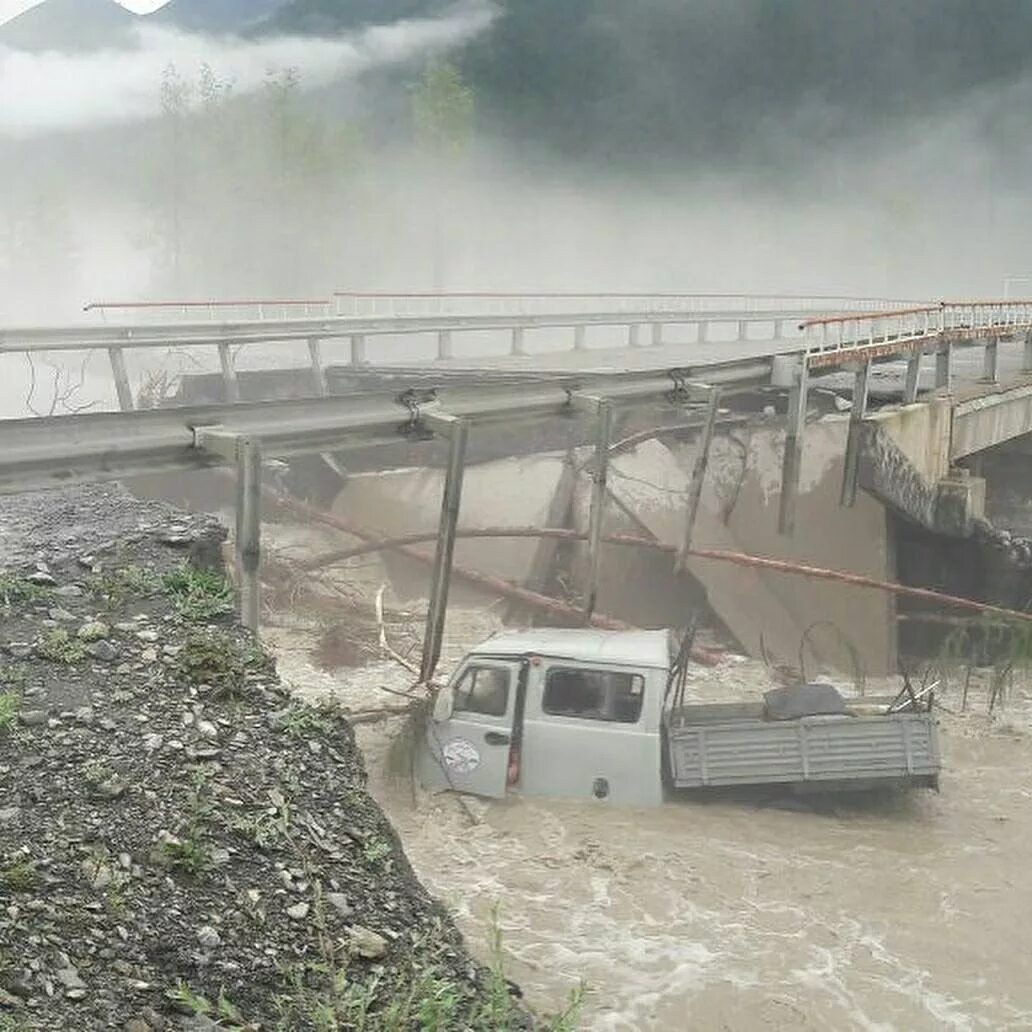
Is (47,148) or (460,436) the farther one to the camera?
(47,148)

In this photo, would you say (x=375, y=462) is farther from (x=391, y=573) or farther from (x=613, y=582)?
(x=613, y=582)

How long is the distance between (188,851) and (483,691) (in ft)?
16.0

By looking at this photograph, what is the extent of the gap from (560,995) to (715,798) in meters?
2.99

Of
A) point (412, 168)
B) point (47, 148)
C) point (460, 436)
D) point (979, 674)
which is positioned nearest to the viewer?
point (460, 436)

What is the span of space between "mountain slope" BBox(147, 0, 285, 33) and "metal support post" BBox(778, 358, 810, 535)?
154 m

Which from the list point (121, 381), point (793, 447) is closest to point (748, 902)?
point (793, 447)

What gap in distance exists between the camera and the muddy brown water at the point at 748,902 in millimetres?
7891

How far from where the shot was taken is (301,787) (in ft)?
20.2

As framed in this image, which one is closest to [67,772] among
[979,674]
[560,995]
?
[560,995]

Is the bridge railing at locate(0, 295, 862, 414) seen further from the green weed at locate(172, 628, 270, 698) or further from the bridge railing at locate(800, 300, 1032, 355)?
the green weed at locate(172, 628, 270, 698)

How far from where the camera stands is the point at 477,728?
10.1m

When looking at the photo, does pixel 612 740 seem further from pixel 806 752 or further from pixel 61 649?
pixel 61 649

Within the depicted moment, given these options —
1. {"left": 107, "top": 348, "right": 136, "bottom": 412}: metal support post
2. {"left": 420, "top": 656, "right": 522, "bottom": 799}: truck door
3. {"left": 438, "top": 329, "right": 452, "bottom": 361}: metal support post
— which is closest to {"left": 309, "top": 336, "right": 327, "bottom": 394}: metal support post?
{"left": 107, "top": 348, "right": 136, "bottom": 412}: metal support post

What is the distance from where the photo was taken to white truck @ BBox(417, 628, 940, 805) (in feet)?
32.9
